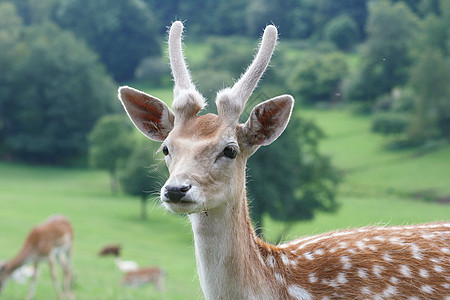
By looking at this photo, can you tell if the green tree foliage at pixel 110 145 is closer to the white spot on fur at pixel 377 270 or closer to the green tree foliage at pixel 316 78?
the green tree foliage at pixel 316 78

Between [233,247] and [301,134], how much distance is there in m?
35.2

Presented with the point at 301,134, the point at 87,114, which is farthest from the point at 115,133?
the point at 301,134

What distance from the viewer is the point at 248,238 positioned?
496cm

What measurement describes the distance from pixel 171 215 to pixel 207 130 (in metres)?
22.4

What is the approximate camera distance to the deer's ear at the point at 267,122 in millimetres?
4809

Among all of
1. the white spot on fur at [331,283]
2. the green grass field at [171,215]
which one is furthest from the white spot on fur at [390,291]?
the green grass field at [171,215]

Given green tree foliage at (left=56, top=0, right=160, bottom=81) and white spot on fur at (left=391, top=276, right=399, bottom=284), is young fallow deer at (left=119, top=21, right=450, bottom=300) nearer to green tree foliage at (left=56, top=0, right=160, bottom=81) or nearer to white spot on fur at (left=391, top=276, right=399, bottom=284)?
white spot on fur at (left=391, top=276, right=399, bottom=284)

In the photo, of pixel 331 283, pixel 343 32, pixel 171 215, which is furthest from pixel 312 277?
pixel 343 32

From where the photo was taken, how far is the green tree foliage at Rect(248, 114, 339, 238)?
34.7 m

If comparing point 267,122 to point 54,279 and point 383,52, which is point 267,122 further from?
point 383,52

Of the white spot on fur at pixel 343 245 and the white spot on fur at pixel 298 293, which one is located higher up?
the white spot on fur at pixel 343 245

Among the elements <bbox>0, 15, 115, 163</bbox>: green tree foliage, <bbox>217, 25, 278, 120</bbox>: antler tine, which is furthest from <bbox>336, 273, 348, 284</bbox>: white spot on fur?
<bbox>0, 15, 115, 163</bbox>: green tree foliage

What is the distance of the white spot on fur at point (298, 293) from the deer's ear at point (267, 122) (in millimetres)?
1176

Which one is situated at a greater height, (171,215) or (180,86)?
(180,86)
